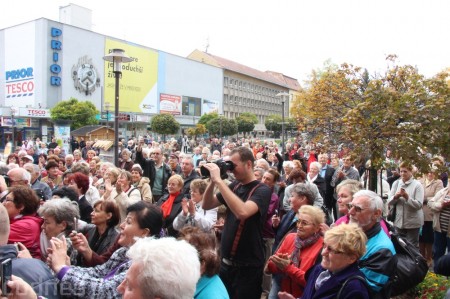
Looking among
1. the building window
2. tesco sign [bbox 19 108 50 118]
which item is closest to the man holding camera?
tesco sign [bbox 19 108 50 118]

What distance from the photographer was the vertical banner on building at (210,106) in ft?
254

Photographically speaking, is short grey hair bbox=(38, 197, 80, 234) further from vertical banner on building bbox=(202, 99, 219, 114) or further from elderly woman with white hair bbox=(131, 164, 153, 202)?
vertical banner on building bbox=(202, 99, 219, 114)

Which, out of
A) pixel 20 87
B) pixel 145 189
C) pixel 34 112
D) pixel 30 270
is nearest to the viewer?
pixel 30 270

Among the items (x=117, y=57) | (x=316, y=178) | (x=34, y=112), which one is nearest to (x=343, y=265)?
(x=316, y=178)

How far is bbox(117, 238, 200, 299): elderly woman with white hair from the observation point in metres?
1.67

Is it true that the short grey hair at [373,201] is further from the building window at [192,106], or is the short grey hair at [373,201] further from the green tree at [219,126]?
the building window at [192,106]

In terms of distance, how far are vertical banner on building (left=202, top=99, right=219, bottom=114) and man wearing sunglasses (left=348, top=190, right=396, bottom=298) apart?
244ft

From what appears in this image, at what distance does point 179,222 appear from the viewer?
431cm

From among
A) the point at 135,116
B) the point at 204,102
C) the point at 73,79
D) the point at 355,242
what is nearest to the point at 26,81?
the point at 73,79

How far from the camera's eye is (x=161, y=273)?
169 centimetres

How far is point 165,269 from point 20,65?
187ft

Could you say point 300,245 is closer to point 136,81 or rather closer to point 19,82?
point 19,82

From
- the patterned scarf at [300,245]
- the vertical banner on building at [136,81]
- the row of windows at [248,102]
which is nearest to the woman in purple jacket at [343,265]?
the patterned scarf at [300,245]

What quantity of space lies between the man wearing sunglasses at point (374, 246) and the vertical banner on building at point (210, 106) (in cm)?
7435
